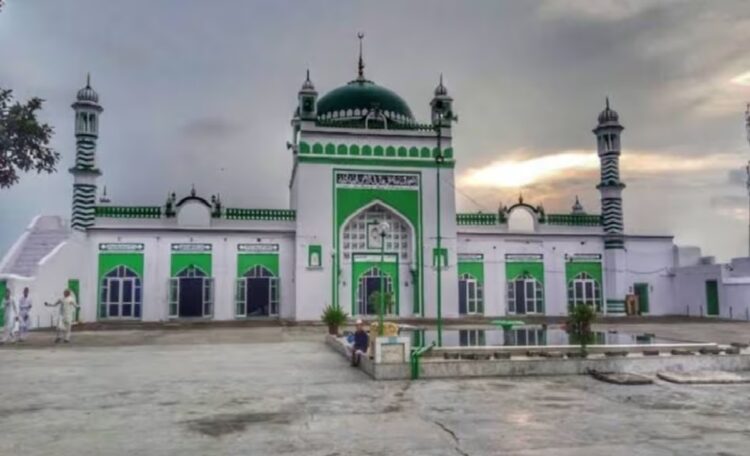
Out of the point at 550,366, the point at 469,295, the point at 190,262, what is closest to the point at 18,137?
the point at 550,366

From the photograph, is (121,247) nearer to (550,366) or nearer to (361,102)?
(361,102)

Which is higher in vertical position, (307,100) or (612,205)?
(307,100)

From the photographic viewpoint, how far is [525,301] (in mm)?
28422

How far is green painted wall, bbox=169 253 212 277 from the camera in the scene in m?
25.6

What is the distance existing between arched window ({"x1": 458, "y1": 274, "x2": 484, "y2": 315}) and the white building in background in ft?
0.17

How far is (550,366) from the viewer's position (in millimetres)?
10359

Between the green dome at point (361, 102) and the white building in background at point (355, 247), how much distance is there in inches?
3.0

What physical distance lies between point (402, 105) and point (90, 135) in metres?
14.5

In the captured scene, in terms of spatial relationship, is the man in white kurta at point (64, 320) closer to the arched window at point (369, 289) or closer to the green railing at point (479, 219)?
the arched window at point (369, 289)


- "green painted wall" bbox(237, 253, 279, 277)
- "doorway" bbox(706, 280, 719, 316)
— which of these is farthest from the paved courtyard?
"doorway" bbox(706, 280, 719, 316)

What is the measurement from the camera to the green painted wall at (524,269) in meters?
28.4

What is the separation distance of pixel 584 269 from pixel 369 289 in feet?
35.0

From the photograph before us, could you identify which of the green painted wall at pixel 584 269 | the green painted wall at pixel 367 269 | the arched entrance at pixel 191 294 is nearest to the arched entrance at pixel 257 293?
the arched entrance at pixel 191 294

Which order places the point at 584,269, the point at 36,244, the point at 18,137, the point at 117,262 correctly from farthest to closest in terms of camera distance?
the point at 584,269, the point at 117,262, the point at 36,244, the point at 18,137
